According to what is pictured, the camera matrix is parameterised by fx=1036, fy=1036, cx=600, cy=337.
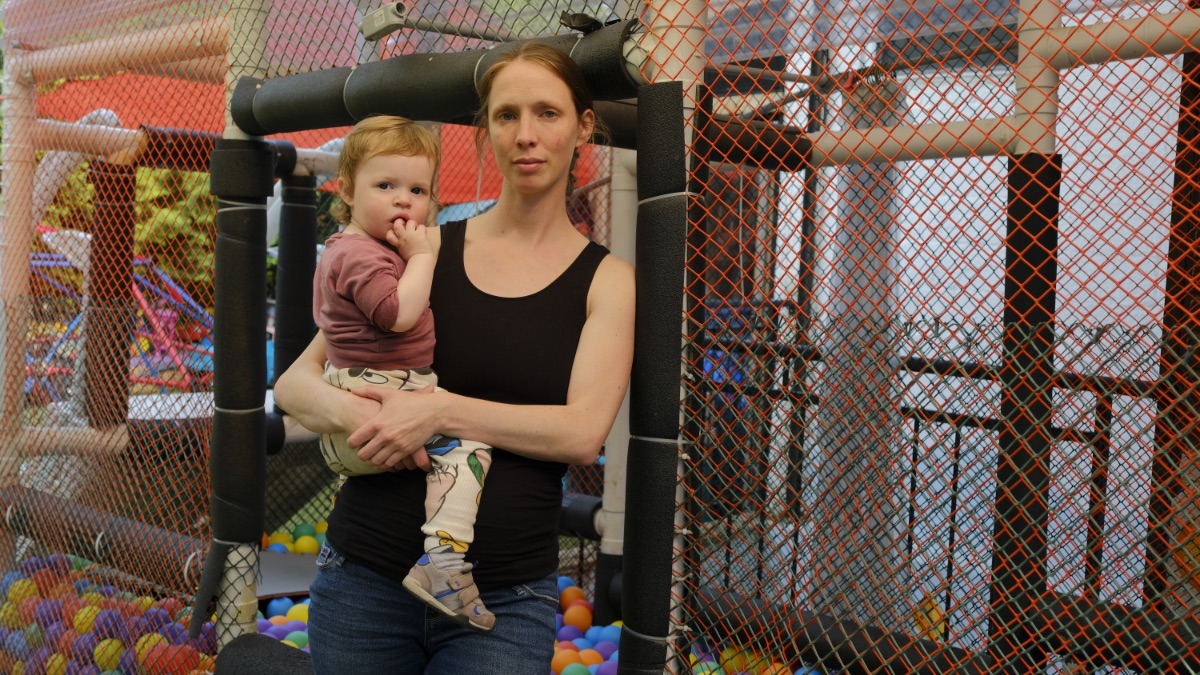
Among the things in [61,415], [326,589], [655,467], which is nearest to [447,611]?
[326,589]

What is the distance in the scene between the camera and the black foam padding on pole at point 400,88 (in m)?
2.16

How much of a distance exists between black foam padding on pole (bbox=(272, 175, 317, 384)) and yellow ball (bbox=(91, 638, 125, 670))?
1701 millimetres

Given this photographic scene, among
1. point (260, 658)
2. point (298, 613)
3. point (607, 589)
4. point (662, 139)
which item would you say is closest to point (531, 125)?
point (662, 139)

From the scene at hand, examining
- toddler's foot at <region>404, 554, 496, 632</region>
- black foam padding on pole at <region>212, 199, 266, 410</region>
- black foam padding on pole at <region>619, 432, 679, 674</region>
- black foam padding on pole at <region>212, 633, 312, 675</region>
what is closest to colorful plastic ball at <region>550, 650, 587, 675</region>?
black foam padding on pole at <region>212, 633, 312, 675</region>

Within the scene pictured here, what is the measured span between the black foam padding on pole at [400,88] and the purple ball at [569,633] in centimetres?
251

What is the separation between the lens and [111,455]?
4.16 metres

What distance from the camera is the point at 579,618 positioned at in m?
4.72

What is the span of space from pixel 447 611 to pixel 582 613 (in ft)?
10.1

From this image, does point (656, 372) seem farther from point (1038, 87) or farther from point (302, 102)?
point (302, 102)

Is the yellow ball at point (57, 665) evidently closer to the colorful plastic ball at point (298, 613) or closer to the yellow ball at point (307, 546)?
the colorful plastic ball at point (298, 613)

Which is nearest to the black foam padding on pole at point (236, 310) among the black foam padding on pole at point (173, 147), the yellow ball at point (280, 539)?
→ the black foam padding on pole at point (173, 147)

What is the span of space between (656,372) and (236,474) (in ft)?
6.00

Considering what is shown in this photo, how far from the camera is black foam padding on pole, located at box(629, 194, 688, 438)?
2035 millimetres

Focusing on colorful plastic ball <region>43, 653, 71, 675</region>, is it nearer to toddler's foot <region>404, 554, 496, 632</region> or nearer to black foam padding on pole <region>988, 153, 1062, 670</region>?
toddler's foot <region>404, 554, 496, 632</region>
